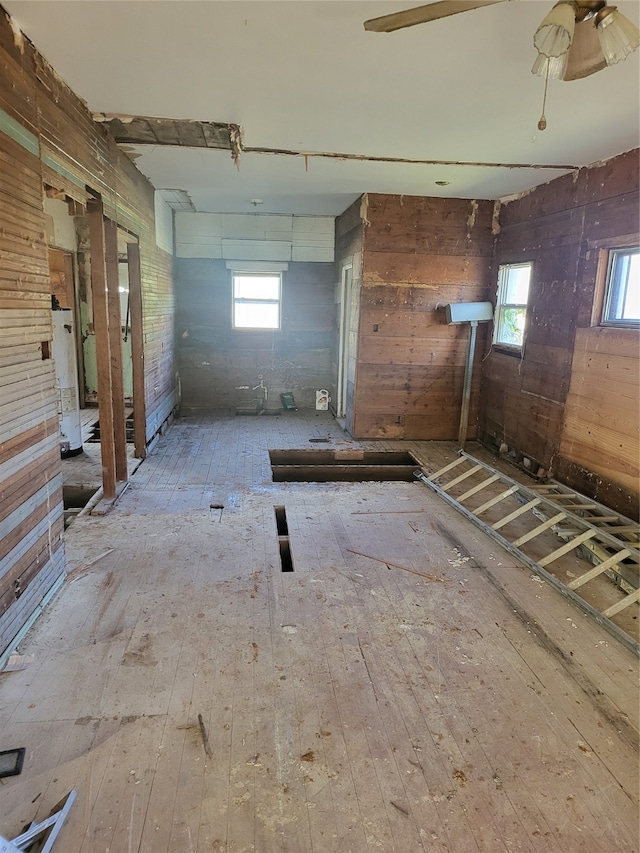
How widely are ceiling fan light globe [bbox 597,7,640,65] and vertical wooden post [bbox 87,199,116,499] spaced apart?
10.7 feet

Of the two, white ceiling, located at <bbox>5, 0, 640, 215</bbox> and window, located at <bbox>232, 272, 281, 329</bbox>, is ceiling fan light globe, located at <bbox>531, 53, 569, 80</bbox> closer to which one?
white ceiling, located at <bbox>5, 0, 640, 215</bbox>

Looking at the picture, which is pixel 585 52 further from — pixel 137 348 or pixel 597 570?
pixel 137 348

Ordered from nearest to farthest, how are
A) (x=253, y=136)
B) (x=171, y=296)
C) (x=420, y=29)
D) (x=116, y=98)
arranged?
1. (x=420, y=29)
2. (x=116, y=98)
3. (x=253, y=136)
4. (x=171, y=296)

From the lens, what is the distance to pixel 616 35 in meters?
1.87

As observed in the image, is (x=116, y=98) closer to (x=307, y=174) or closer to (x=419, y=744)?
(x=307, y=174)

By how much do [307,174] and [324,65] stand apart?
2.41 metres

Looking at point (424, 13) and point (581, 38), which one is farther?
point (581, 38)

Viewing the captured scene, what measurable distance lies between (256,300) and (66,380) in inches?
137

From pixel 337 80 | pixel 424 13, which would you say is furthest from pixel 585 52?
pixel 337 80

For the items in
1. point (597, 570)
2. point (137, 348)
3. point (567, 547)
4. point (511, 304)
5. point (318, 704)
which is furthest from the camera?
point (511, 304)

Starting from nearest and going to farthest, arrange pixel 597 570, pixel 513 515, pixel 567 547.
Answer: pixel 597 570 → pixel 567 547 → pixel 513 515

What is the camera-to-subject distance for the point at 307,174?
4996mm

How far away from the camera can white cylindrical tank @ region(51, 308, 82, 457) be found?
5215mm

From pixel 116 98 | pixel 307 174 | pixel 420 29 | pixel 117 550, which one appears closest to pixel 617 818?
pixel 117 550
